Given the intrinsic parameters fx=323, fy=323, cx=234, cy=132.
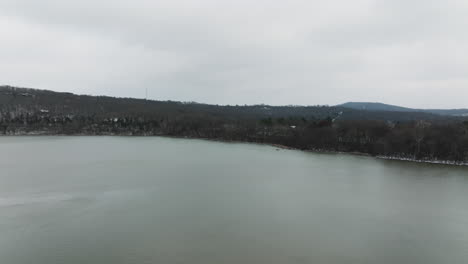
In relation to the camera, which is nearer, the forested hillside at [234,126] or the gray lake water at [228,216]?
the gray lake water at [228,216]

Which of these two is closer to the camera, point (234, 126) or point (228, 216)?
point (228, 216)

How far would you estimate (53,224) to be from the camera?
27.5ft

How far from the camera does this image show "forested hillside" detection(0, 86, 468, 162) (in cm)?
2425

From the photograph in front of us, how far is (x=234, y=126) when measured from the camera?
42.1 metres

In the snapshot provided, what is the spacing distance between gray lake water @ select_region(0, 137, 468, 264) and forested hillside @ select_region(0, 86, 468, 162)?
683 centimetres

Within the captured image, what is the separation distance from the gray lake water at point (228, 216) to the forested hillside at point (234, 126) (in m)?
6.83

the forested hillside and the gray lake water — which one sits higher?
the forested hillside

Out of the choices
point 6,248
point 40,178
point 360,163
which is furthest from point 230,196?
point 360,163

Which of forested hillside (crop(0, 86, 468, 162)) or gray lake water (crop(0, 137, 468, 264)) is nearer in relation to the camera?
gray lake water (crop(0, 137, 468, 264))

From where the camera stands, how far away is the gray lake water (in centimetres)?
703

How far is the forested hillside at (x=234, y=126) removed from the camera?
79.6ft

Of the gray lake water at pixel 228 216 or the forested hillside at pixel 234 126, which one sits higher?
the forested hillside at pixel 234 126

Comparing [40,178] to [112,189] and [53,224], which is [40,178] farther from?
[53,224]

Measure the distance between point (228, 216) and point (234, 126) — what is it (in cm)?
3268
